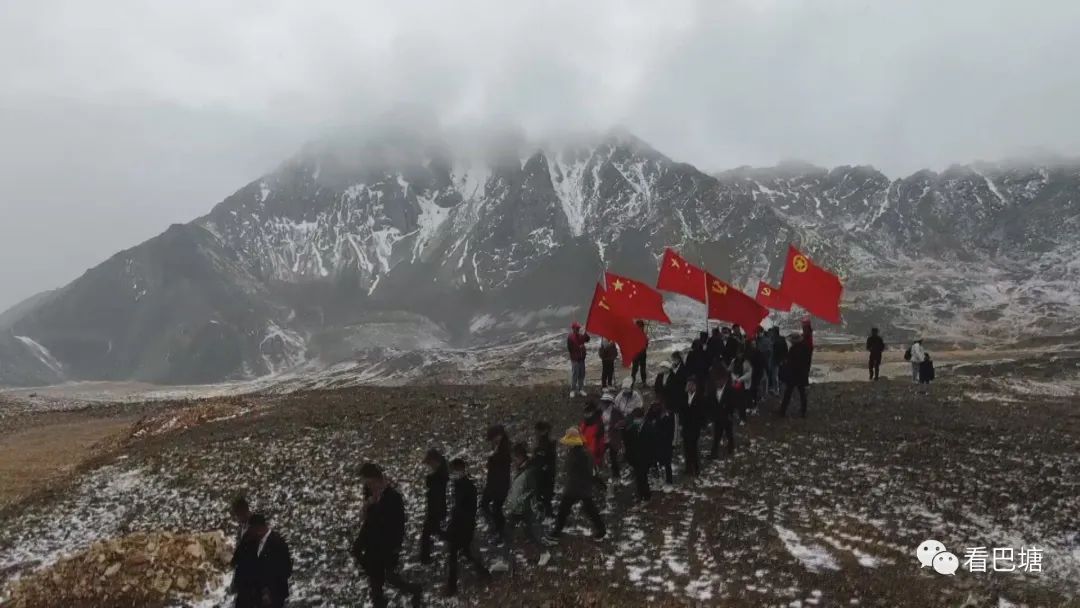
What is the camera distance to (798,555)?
13.8 m

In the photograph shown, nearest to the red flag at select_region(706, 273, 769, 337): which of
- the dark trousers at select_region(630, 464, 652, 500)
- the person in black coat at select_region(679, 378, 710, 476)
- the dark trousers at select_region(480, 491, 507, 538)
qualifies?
the person in black coat at select_region(679, 378, 710, 476)

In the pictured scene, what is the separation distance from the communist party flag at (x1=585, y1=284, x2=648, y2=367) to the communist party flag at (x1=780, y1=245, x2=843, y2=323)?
5747 millimetres

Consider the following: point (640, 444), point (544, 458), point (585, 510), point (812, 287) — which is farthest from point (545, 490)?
point (812, 287)

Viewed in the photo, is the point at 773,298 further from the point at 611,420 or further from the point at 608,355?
the point at 611,420

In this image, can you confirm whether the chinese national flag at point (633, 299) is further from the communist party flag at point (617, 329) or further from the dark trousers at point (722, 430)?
the dark trousers at point (722, 430)

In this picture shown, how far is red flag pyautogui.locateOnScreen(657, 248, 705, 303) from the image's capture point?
85.6ft

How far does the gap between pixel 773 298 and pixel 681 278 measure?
4390 mm

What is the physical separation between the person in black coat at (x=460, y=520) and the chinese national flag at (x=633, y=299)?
503 inches

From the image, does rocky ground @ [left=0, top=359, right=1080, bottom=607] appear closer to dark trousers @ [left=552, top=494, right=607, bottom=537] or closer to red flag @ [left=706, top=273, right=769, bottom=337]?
dark trousers @ [left=552, top=494, right=607, bottom=537]

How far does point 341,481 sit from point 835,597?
1491cm

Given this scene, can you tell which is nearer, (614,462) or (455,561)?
(455,561)

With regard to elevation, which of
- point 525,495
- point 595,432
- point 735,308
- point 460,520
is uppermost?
point 735,308

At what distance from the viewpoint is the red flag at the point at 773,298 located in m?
26.2

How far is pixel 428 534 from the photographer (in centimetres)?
1452
